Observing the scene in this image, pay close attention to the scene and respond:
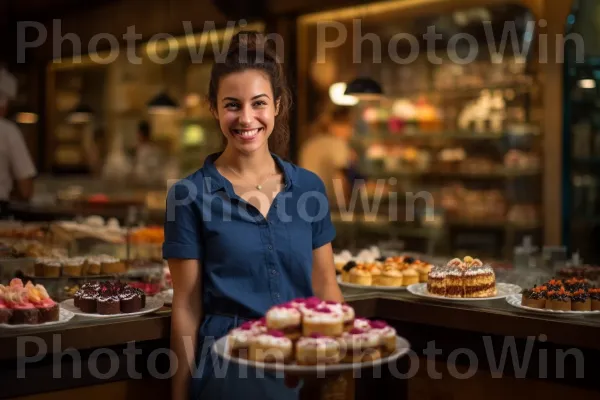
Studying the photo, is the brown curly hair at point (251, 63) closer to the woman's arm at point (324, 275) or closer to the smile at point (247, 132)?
the smile at point (247, 132)

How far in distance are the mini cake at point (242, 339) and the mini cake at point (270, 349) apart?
0.02 meters

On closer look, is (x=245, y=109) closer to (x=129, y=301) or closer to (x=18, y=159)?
(x=129, y=301)

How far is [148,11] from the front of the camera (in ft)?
35.0

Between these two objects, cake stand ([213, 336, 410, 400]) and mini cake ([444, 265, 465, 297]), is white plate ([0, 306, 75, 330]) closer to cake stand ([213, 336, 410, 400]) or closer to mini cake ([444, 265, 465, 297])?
cake stand ([213, 336, 410, 400])

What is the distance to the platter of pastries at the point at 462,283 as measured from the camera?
3568 mm

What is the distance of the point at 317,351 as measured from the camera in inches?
91.5

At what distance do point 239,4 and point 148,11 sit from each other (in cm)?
217

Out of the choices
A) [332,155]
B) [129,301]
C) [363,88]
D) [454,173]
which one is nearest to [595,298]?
[129,301]

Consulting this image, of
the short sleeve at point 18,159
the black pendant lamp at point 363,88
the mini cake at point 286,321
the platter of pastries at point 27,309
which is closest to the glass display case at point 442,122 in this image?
the black pendant lamp at point 363,88

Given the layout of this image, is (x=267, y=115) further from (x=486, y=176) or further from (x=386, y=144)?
(x=386, y=144)

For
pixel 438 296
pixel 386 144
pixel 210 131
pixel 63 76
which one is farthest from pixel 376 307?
pixel 63 76

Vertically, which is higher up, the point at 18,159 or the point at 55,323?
the point at 18,159

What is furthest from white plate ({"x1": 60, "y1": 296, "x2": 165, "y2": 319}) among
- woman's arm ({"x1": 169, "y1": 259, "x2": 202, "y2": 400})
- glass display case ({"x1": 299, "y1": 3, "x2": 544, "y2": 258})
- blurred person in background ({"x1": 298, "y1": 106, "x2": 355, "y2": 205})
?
blurred person in background ({"x1": 298, "y1": 106, "x2": 355, "y2": 205})

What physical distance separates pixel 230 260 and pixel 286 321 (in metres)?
0.37
